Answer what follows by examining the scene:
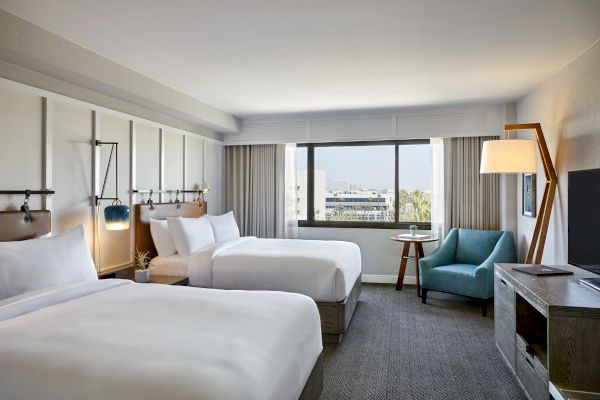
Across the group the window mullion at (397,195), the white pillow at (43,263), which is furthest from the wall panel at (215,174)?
the white pillow at (43,263)

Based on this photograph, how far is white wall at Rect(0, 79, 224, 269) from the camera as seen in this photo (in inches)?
113

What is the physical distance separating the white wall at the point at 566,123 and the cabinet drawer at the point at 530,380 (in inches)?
51.4

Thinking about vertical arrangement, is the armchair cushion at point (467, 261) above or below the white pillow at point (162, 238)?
below

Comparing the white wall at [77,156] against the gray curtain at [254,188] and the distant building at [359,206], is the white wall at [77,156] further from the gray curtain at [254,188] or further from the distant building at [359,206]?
the distant building at [359,206]

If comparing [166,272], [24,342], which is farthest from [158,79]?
[24,342]

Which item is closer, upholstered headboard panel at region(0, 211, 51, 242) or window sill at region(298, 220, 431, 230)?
upholstered headboard panel at region(0, 211, 51, 242)

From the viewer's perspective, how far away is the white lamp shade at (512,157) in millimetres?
3598

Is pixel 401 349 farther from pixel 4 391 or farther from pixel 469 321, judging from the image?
pixel 4 391

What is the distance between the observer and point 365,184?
6043mm

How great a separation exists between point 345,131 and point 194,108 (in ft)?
7.14

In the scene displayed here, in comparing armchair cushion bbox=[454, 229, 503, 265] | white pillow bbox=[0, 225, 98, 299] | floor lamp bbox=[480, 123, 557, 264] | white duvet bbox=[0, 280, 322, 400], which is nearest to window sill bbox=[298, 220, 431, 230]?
armchair cushion bbox=[454, 229, 503, 265]

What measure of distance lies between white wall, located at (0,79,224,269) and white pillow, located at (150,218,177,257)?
231 mm

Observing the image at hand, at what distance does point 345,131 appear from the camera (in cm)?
573

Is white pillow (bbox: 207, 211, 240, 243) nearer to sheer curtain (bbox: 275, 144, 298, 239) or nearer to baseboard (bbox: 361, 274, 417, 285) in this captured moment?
sheer curtain (bbox: 275, 144, 298, 239)
